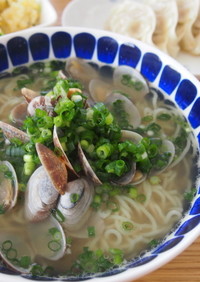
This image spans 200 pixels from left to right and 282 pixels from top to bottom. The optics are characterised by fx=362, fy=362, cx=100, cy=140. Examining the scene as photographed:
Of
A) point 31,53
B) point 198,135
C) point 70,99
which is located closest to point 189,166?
point 198,135

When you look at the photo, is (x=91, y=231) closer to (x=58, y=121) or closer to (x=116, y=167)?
(x=116, y=167)

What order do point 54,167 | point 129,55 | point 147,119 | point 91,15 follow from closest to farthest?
point 54,167 < point 147,119 < point 129,55 < point 91,15

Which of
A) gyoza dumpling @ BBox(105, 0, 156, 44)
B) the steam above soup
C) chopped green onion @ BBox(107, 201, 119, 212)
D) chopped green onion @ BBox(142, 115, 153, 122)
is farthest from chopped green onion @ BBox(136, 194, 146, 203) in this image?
gyoza dumpling @ BBox(105, 0, 156, 44)

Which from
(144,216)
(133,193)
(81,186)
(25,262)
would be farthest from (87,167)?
(25,262)

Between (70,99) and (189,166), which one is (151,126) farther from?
(70,99)

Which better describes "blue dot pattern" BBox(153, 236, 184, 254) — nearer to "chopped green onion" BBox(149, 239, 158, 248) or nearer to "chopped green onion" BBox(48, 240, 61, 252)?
"chopped green onion" BBox(149, 239, 158, 248)

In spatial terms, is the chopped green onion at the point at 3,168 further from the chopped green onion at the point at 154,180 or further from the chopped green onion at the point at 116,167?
the chopped green onion at the point at 154,180
